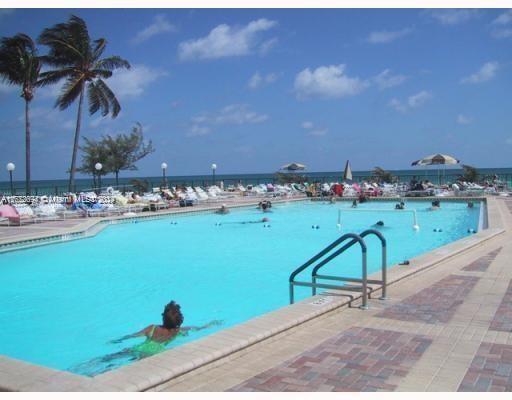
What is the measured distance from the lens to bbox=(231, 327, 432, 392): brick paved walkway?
3.15m

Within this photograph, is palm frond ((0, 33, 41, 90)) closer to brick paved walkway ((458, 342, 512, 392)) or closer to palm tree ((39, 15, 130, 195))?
palm tree ((39, 15, 130, 195))

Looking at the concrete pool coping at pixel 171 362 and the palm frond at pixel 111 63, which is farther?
the palm frond at pixel 111 63

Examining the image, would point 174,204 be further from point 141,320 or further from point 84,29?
point 141,320

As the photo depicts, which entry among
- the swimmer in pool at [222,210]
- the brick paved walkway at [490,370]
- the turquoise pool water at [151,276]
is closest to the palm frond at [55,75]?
the swimmer in pool at [222,210]

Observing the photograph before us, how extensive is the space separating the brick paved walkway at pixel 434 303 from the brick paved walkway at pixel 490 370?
0.78 meters

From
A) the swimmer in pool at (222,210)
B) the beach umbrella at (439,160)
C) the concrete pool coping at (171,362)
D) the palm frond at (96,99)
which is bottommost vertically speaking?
the concrete pool coping at (171,362)

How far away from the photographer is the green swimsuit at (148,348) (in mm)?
5418

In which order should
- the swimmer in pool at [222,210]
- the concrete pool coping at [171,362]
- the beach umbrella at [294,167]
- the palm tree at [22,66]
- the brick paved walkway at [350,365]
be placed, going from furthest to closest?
the beach umbrella at [294,167], the palm tree at [22,66], the swimmer in pool at [222,210], the brick paved walkway at [350,365], the concrete pool coping at [171,362]

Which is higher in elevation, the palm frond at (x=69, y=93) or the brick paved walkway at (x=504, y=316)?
the palm frond at (x=69, y=93)

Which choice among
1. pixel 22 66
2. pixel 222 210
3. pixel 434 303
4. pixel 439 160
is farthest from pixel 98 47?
pixel 434 303

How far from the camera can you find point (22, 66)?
21.7 metres

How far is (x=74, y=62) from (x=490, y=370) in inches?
930

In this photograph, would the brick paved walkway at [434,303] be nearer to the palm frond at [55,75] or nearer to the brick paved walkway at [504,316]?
the brick paved walkway at [504,316]

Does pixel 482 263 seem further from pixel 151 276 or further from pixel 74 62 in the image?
pixel 74 62
